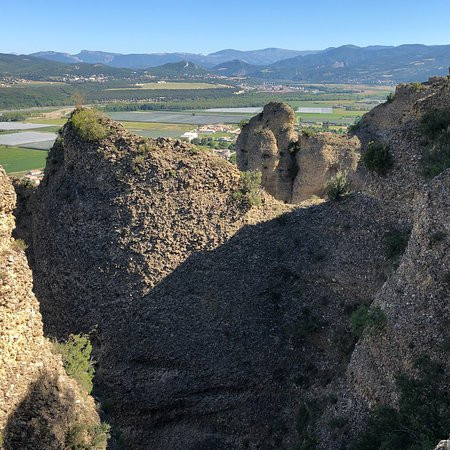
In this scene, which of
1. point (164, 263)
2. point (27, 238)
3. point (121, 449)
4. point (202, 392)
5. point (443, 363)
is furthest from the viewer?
point (27, 238)

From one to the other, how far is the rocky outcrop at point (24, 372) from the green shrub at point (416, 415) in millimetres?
10955

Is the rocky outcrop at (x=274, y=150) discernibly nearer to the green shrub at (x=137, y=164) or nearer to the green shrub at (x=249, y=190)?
the green shrub at (x=249, y=190)

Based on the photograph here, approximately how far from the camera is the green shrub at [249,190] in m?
28.7

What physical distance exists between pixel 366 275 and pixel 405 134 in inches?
319

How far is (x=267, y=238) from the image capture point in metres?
28.3

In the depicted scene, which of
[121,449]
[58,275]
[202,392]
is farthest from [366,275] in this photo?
[58,275]

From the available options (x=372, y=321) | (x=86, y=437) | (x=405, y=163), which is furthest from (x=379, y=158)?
(x=86, y=437)

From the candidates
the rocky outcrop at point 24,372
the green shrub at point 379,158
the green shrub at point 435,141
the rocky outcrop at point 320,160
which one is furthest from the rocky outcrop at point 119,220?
the rocky outcrop at point 320,160

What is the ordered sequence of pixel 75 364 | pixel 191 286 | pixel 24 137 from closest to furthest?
pixel 75 364 < pixel 191 286 < pixel 24 137

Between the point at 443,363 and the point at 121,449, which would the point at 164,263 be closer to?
the point at 121,449

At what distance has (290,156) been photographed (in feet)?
144

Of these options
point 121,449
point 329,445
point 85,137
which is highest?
point 85,137

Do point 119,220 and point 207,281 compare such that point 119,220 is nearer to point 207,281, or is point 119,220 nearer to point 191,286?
point 191,286

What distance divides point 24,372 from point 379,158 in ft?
66.5
